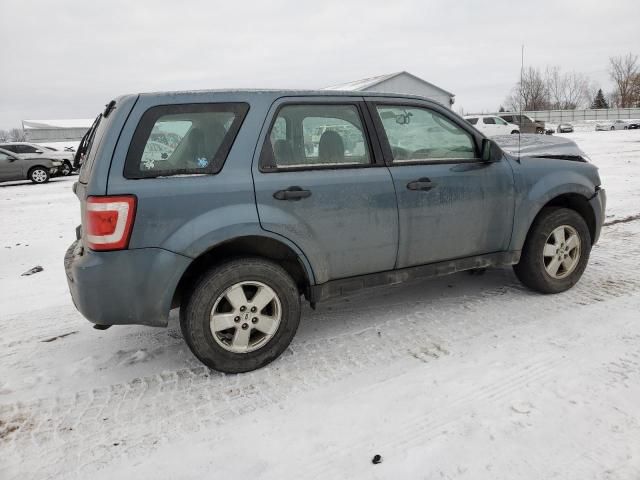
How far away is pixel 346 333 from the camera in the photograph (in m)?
3.57

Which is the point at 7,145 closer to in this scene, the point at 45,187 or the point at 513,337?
the point at 45,187

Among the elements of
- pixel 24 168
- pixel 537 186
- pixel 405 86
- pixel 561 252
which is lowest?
pixel 561 252

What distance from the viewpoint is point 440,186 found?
3486 millimetres

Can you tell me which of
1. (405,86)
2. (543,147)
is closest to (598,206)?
(543,147)

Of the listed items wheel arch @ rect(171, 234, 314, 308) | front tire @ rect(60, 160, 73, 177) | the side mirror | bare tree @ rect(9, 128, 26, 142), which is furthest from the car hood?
bare tree @ rect(9, 128, 26, 142)

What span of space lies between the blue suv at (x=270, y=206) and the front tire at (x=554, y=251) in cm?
21

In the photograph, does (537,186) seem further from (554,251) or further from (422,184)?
(422,184)

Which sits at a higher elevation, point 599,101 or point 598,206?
point 599,101

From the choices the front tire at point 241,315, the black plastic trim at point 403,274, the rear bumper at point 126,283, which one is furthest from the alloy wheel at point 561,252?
the rear bumper at point 126,283

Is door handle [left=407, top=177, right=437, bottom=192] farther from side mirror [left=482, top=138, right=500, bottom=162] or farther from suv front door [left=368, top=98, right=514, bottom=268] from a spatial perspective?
side mirror [left=482, top=138, right=500, bottom=162]

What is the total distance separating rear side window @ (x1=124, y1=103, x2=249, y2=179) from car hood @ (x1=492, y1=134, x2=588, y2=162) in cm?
267

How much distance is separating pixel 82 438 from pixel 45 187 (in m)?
14.8

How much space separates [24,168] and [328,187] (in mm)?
16784

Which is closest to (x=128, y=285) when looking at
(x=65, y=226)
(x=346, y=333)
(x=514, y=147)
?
(x=346, y=333)
